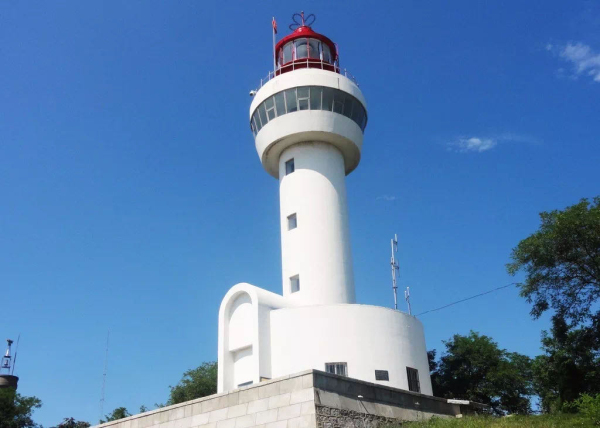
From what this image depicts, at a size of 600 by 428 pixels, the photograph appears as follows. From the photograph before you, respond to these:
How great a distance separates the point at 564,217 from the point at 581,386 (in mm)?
7641

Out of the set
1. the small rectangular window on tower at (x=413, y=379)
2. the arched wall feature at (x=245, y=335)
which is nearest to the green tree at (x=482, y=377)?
the small rectangular window on tower at (x=413, y=379)

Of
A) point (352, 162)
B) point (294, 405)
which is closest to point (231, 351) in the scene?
point (294, 405)

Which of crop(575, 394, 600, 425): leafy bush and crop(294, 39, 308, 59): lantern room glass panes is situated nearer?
crop(575, 394, 600, 425): leafy bush

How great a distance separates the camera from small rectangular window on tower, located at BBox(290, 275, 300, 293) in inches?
1048

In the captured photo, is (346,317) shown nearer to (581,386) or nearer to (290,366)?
(290,366)

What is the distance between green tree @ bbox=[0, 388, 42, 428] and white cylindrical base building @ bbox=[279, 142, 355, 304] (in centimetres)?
3292

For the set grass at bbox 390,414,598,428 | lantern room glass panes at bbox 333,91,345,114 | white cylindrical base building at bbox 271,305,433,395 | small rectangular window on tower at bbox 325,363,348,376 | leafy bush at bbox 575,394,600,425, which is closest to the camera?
leafy bush at bbox 575,394,600,425

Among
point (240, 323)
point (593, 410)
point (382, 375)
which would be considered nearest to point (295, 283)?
point (240, 323)

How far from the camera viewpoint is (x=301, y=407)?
1822 cm

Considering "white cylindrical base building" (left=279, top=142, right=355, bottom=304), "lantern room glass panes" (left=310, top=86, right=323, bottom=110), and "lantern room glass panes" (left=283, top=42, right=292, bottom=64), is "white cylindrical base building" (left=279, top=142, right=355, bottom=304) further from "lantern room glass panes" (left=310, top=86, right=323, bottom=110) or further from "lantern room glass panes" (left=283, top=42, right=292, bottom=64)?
"lantern room glass panes" (left=283, top=42, right=292, bottom=64)

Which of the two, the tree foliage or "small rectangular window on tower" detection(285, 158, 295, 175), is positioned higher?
"small rectangular window on tower" detection(285, 158, 295, 175)

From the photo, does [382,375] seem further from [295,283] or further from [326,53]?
[326,53]

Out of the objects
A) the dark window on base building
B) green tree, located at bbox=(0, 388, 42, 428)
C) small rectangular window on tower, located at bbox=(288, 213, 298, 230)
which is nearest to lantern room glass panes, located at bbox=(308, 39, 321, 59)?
small rectangular window on tower, located at bbox=(288, 213, 298, 230)

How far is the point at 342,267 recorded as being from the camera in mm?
26719
